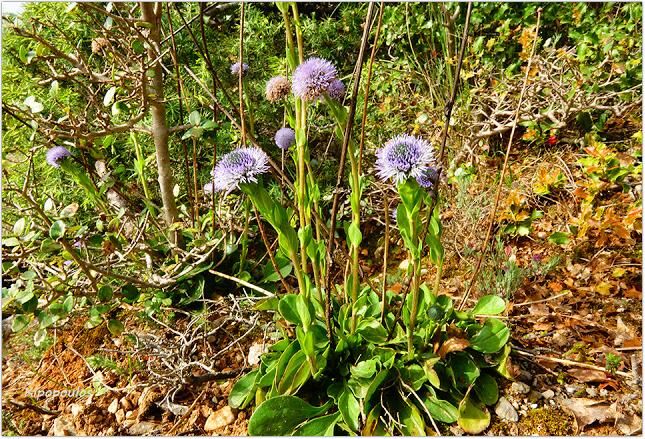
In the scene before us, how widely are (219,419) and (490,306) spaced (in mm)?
800

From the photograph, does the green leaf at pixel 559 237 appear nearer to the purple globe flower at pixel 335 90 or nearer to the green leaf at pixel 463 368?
the green leaf at pixel 463 368

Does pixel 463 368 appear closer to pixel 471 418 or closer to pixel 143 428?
pixel 471 418

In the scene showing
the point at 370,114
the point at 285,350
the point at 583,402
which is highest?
the point at 370,114

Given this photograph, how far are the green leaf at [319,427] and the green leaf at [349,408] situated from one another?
1.3 inches

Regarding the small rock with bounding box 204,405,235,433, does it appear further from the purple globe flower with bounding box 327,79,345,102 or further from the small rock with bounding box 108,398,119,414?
the purple globe flower with bounding box 327,79,345,102

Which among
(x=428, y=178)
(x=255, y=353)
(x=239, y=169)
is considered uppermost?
(x=239, y=169)

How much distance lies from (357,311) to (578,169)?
1351mm

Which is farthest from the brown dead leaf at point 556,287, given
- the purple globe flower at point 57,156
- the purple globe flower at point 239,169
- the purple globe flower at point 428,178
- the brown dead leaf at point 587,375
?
the purple globe flower at point 57,156

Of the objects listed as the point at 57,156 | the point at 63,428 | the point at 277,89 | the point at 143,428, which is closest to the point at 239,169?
the point at 277,89

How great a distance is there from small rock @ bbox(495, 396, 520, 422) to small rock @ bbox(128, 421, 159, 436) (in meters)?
0.92

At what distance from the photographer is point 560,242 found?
1771 mm

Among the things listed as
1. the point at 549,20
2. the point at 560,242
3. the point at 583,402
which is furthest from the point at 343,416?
the point at 549,20

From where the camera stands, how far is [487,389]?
131 cm

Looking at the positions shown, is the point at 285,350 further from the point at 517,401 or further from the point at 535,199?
the point at 535,199
